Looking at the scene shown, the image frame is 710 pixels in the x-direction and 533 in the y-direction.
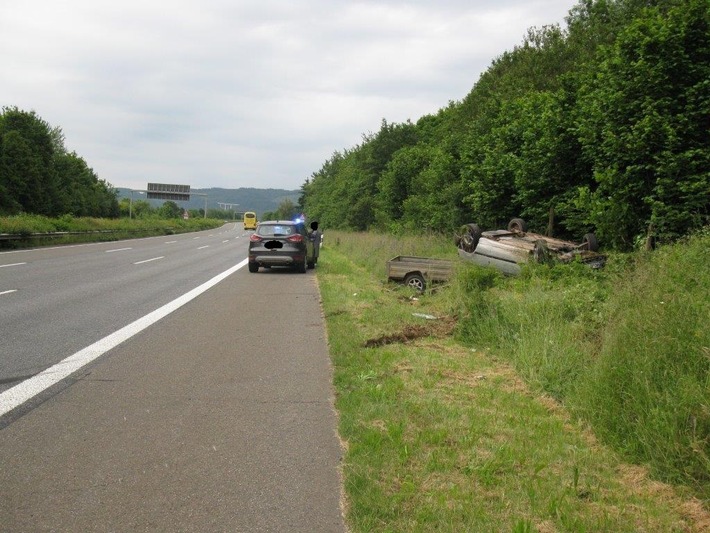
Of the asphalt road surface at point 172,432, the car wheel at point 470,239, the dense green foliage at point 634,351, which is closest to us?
the asphalt road surface at point 172,432

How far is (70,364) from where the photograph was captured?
22.1 feet

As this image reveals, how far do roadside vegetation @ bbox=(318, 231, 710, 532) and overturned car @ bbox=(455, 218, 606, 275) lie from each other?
18.0 ft

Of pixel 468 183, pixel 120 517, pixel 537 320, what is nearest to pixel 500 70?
pixel 468 183

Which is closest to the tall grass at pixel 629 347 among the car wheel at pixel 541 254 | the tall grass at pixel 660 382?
the tall grass at pixel 660 382

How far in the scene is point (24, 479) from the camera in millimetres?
3836

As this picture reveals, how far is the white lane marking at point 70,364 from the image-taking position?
5426 millimetres

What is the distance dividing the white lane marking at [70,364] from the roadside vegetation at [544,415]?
9.27ft

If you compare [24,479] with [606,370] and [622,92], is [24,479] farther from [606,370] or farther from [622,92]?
[622,92]

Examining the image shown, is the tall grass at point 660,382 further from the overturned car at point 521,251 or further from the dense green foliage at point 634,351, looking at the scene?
the overturned car at point 521,251

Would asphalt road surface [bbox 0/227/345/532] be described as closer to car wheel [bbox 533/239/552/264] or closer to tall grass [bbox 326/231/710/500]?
tall grass [bbox 326/231/710/500]

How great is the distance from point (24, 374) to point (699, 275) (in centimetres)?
706

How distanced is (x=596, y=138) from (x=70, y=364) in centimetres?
1479

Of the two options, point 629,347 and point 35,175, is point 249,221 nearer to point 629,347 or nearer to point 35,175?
point 35,175

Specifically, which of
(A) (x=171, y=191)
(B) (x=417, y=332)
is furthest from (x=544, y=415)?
(A) (x=171, y=191)
